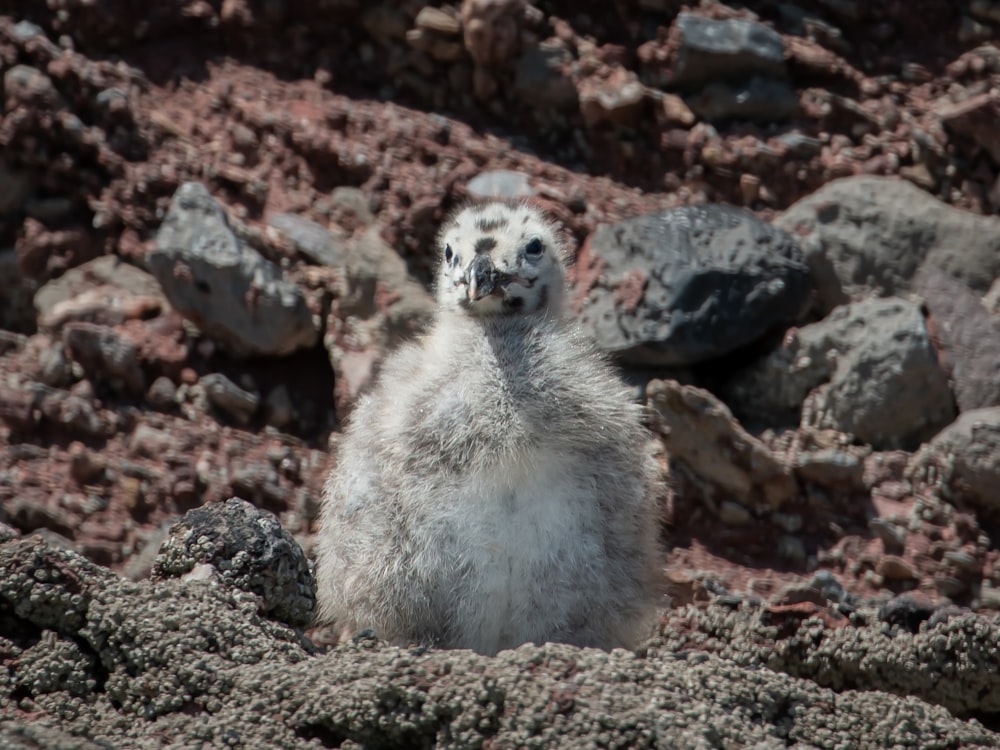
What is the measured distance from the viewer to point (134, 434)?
7.50 meters

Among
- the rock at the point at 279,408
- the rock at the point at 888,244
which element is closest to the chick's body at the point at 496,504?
the rock at the point at 279,408

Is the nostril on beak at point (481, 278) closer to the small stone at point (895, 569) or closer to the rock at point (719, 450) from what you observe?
the rock at point (719, 450)

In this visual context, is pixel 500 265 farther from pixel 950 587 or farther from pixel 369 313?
pixel 950 587

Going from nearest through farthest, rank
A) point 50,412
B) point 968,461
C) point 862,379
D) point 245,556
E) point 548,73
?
point 245,556
point 968,461
point 862,379
point 50,412
point 548,73

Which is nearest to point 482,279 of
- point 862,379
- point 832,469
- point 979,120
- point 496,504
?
point 496,504

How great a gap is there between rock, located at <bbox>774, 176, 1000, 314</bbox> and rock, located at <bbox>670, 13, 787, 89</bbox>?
1075 millimetres

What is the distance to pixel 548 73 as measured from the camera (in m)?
8.48

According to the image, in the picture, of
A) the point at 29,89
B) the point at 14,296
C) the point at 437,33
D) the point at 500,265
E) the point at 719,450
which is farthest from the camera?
the point at 437,33

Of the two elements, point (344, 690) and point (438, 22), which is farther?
point (438, 22)

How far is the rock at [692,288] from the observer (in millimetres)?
7359

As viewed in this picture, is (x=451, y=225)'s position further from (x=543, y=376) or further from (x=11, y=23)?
(x=11, y=23)

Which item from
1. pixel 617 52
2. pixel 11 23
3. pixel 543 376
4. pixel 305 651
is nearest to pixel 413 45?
pixel 617 52

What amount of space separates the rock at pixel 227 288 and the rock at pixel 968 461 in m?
3.26

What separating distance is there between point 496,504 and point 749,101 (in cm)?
407
